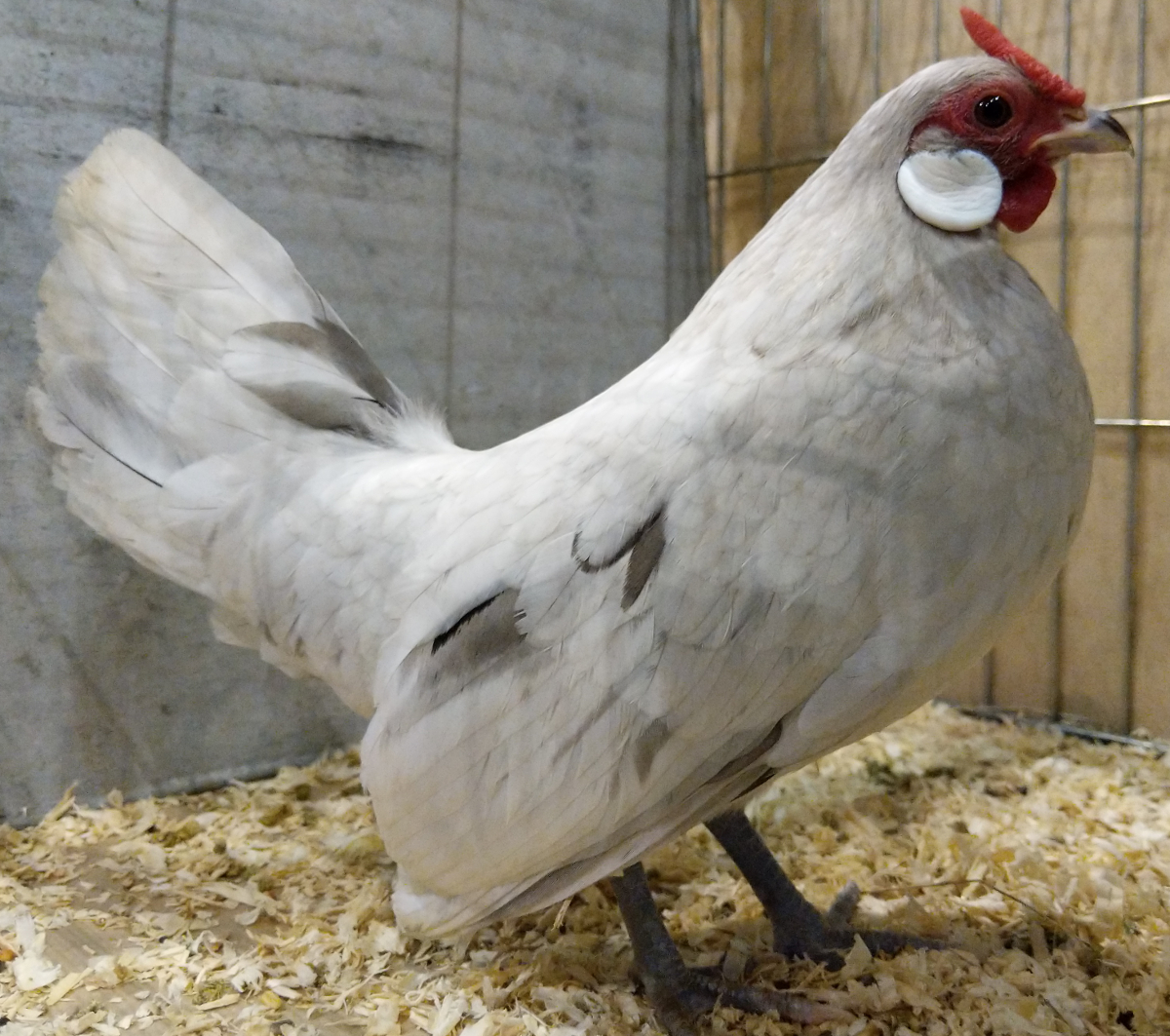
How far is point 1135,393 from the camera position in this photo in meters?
2.26

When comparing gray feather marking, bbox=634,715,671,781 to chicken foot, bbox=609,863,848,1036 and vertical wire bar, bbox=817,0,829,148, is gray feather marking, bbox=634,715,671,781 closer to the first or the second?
chicken foot, bbox=609,863,848,1036

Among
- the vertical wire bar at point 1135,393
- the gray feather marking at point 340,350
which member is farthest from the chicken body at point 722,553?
the vertical wire bar at point 1135,393

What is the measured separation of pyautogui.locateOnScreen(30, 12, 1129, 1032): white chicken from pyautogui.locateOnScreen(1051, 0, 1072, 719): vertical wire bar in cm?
109

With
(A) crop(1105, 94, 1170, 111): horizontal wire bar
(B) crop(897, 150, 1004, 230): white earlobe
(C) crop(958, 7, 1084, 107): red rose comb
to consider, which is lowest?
(B) crop(897, 150, 1004, 230): white earlobe

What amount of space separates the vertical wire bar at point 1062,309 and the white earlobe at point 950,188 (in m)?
1.07

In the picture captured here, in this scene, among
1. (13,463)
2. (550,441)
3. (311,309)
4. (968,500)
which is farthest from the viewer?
(13,463)

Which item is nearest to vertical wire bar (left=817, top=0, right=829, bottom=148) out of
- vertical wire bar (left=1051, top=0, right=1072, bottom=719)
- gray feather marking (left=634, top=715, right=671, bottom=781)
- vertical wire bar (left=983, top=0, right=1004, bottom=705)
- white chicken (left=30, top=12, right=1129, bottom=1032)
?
vertical wire bar (left=1051, top=0, right=1072, bottom=719)

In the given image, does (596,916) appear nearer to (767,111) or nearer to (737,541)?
(737,541)

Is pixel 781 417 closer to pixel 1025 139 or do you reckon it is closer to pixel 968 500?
pixel 968 500

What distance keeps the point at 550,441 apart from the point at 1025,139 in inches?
29.5

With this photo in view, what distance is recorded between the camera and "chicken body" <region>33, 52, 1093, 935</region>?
1.17 m

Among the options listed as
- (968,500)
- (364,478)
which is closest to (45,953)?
(364,478)

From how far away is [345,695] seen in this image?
1.59 m

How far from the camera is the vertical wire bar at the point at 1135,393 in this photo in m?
2.17
